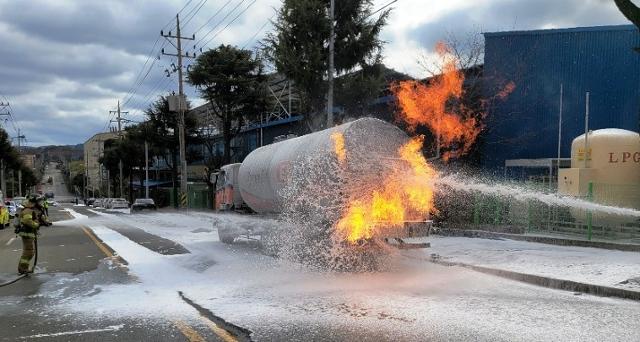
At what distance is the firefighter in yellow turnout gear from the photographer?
10219mm

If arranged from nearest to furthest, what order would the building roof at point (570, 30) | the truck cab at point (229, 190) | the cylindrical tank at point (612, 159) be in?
the cylindrical tank at point (612, 159), the truck cab at point (229, 190), the building roof at point (570, 30)

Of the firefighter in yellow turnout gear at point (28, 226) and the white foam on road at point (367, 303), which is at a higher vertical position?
the firefighter in yellow turnout gear at point (28, 226)

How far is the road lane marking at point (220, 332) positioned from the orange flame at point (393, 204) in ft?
12.4

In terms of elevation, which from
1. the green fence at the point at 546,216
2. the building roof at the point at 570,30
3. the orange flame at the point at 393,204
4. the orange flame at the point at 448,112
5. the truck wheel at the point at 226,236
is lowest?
the truck wheel at the point at 226,236

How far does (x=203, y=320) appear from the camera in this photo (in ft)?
21.1

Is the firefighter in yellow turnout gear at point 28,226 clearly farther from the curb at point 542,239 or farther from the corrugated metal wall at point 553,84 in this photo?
the corrugated metal wall at point 553,84

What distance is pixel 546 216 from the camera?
49.1 ft

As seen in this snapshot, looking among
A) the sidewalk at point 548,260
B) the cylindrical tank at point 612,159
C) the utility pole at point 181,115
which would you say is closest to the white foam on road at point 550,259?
the sidewalk at point 548,260

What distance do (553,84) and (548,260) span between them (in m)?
11.5

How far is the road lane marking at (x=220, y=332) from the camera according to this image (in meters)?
5.65

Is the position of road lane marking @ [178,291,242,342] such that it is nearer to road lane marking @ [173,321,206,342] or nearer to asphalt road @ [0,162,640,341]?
asphalt road @ [0,162,640,341]

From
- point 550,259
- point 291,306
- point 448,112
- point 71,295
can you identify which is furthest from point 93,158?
point 291,306

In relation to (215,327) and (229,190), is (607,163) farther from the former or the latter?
(215,327)

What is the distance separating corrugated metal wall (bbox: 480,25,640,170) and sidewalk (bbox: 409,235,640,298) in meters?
7.80
